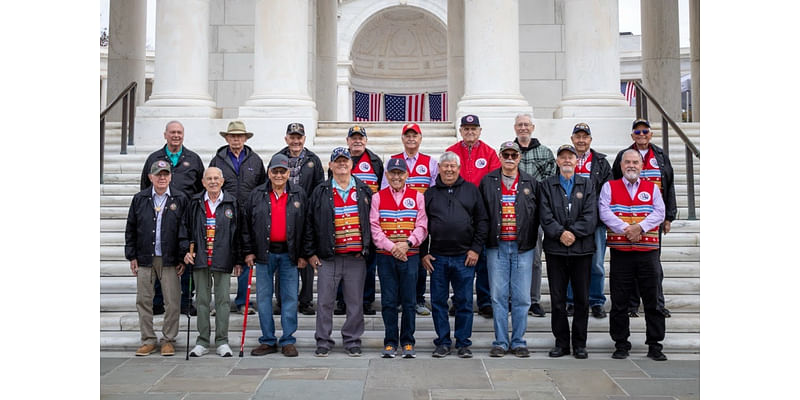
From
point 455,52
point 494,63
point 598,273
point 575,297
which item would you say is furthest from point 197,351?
point 455,52

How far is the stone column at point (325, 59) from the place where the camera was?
17078 millimetres

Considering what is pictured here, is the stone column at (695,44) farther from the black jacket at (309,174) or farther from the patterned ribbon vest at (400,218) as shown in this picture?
the patterned ribbon vest at (400,218)

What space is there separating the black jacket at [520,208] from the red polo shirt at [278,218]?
199cm

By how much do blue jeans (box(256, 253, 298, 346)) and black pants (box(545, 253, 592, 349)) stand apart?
252 cm

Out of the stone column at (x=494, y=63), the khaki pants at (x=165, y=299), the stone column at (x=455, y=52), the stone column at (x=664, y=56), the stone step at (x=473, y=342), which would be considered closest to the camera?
the khaki pants at (x=165, y=299)

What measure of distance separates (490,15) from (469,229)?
638cm

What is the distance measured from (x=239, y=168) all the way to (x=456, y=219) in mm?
2636

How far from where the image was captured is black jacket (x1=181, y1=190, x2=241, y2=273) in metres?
6.74

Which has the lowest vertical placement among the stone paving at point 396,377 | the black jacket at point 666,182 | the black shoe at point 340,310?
the stone paving at point 396,377

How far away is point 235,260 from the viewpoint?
690 centimetres

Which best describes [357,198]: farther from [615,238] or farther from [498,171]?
[615,238]

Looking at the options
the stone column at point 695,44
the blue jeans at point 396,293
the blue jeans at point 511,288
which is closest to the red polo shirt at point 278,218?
the blue jeans at point 396,293

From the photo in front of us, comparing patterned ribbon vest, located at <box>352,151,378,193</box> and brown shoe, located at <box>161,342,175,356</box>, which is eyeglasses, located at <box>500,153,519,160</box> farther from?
brown shoe, located at <box>161,342,175,356</box>
